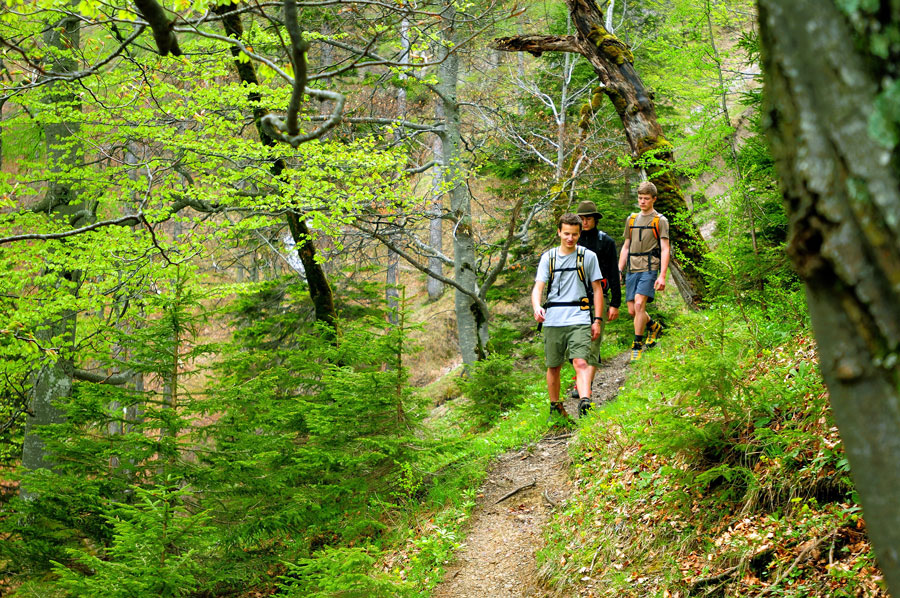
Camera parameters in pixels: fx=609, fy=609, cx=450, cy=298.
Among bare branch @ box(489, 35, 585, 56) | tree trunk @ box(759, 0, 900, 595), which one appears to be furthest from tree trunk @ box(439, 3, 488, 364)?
tree trunk @ box(759, 0, 900, 595)

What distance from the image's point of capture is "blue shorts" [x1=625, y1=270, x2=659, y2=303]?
7.84m

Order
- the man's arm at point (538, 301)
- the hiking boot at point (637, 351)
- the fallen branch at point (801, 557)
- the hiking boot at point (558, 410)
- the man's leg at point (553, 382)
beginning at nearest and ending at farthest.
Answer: the fallen branch at point (801, 557) → the man's arm at point (538, 301) → the man's leg at point (553, 382) → the hiking boot at point (558, 410) → the hiking boot at point (637, 351)

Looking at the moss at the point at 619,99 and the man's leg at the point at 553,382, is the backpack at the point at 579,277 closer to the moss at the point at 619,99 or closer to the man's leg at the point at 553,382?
the man's leg at the point at 553,382

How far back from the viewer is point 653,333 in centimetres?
874

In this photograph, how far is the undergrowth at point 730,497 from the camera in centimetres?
317

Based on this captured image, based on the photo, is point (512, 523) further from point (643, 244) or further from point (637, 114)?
point (637, 114)

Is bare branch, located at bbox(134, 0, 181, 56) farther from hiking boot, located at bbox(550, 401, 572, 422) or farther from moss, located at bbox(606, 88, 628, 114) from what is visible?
moss, located at bbox(606, 88, 628, 114)

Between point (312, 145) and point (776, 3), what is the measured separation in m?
9.66

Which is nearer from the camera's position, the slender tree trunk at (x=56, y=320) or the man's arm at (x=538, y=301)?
the man's arm at (x=538, y=301)

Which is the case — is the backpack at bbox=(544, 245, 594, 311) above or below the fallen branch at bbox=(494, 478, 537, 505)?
above

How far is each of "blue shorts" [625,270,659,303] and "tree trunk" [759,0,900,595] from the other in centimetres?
696

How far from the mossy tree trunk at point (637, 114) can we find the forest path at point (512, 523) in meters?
2.09

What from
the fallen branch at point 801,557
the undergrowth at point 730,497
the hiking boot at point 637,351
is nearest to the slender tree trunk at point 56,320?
the hiking boot at point 637,351

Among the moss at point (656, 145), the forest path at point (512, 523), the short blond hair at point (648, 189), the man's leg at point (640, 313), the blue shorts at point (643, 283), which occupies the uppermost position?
the moss at point (656, 145)
